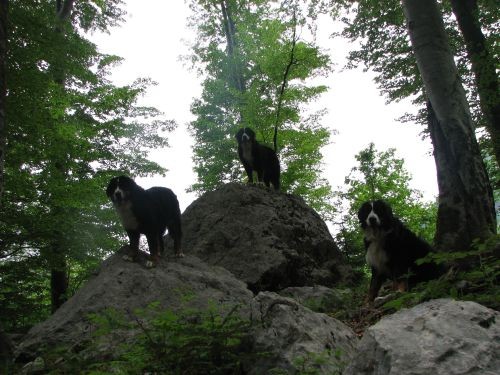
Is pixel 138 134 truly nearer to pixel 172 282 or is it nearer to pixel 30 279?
pixel 30 279

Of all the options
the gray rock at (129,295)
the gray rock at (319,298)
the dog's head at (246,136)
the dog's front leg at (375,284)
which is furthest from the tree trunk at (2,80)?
the dog's head at (246,136)

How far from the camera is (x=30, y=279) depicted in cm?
881

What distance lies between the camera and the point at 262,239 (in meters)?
8.41

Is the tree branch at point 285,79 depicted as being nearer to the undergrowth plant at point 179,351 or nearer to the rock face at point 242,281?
the rock face at point 242,281

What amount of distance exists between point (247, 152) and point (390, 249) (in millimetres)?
6201

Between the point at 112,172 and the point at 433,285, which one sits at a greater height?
the point at 112,172

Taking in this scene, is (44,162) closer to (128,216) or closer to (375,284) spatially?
(128,216)

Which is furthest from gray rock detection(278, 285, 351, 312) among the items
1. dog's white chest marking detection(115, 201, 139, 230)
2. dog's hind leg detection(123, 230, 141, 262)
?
dog's white chest marking detection(115, 201, 139, 230)

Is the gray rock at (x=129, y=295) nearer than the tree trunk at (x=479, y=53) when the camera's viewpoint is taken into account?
Yes

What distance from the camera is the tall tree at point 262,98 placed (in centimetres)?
1454

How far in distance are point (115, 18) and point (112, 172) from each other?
24.2 ft

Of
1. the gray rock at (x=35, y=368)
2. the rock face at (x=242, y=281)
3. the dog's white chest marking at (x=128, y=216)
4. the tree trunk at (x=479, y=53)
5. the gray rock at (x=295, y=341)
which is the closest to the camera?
the gray rock at (x=295, y=341)

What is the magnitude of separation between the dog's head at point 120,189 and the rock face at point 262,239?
234cm

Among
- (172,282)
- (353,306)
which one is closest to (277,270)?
(353,306)
